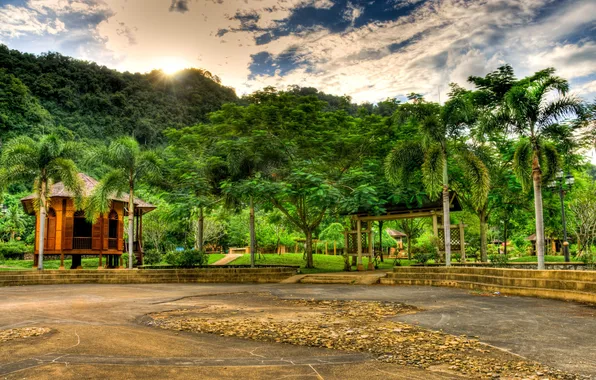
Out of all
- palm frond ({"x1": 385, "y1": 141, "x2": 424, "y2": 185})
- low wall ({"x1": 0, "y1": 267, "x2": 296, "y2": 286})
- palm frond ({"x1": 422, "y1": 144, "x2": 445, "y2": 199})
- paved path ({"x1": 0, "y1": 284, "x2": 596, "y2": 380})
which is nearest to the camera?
paved path ({"x1": 0, "y1": 284, "x2": 596, "y2": 380})

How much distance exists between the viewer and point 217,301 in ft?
42.8

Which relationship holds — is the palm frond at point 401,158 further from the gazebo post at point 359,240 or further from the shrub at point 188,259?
the shrub at point 188,259

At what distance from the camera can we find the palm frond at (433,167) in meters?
17.5

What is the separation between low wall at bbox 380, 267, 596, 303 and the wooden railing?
17847 mm

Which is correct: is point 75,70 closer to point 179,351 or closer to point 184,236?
point 184,236

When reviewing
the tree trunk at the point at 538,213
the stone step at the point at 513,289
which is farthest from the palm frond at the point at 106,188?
the tree trunk at the point at 538,213

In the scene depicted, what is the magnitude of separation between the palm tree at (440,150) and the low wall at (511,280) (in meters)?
1.31

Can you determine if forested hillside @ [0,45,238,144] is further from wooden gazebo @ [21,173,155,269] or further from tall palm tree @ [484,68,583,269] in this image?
tall palm tree @ [484,68,583,269]

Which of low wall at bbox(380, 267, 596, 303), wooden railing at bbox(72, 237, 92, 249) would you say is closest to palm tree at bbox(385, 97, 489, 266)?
low wall at bbox(380, 267, 596, 303)

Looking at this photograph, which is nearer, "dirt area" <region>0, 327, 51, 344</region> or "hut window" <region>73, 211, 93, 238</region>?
"dirt area" <region>0, 327, 51, 344</region>

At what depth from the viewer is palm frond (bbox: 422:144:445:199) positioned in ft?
57.4

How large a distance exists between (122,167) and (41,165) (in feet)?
12.5

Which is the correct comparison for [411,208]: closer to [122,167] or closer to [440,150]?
[440,150]

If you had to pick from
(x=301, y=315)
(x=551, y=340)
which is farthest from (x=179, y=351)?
(x=551, y=340)
